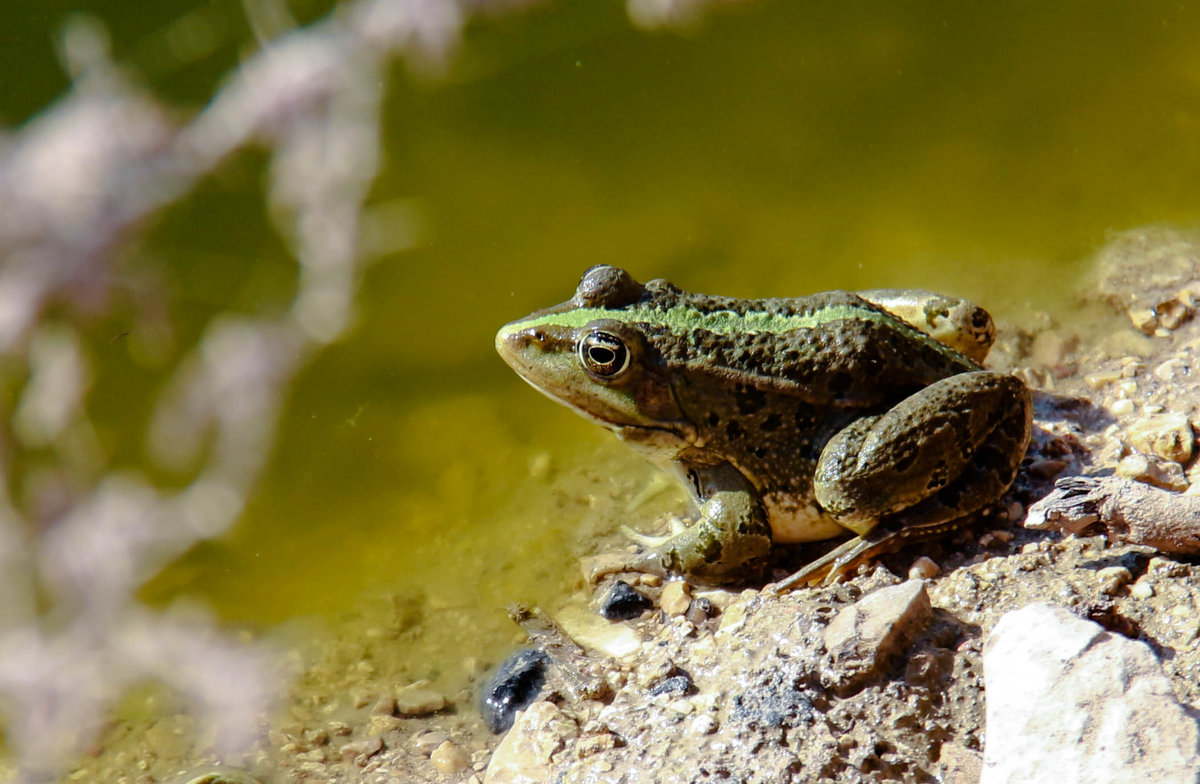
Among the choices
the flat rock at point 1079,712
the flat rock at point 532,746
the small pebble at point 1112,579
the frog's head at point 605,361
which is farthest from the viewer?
the frog's head at point 605,361

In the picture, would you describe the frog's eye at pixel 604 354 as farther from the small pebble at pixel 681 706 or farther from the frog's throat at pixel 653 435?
the small pebble at pixel 681 706

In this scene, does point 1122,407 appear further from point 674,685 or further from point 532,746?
point 532,746

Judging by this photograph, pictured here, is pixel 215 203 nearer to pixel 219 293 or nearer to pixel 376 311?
pixel 219 293

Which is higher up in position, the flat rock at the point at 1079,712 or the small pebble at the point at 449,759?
the flat rock at the point at 1079,712

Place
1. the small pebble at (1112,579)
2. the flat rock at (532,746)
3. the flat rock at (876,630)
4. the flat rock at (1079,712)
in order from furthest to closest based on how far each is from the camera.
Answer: the flat rock at (532,746) < the small pebble at (1112,579) < the flat rock at (876,630) < the flat rock at (1079,712)

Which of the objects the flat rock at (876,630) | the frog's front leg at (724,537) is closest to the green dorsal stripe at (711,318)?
the frog's front leg at (724,537)

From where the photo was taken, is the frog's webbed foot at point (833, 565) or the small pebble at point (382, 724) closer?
the frog's webbed foot at point (833, 565)

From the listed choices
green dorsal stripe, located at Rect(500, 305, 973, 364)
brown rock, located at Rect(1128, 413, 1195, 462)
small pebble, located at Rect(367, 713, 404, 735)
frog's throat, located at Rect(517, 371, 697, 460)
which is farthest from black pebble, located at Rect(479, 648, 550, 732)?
brown rock, located at Rect(1128, 413, 1195, 462)

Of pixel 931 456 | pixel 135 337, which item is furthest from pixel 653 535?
pixel 135 337

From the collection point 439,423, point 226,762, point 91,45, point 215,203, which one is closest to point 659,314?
point 439,423
